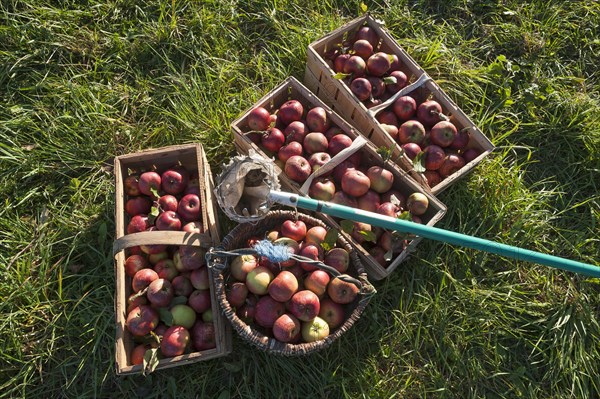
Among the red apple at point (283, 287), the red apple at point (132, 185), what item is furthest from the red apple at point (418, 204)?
the red apple at point (132, 185)

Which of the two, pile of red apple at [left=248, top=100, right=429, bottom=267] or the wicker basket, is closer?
the wicker basket

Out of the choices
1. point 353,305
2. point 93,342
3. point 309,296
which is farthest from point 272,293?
point 93,342

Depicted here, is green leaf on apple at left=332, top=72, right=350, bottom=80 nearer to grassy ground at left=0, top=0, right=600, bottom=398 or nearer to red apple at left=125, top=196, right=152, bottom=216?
grassy ground at left=0, top=0, right=600, bottom=398

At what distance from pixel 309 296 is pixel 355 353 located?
84 centimetres

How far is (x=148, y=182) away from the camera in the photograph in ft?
10.3

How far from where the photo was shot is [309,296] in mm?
2715

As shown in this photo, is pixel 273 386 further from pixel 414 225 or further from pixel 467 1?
pixel 467 1

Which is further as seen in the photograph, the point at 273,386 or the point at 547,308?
the point at 547,308

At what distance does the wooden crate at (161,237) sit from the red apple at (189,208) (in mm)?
78

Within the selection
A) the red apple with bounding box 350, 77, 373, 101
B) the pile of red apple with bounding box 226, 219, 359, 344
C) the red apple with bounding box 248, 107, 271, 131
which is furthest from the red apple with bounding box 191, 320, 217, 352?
the red apple with bounding box 350, 77, 373, 101

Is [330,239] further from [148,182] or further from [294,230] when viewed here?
[148,182]

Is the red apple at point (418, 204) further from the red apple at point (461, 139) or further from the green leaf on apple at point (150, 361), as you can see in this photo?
the green leaf on apple at point (150, 361)

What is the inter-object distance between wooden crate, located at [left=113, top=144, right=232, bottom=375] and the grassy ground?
0.49m

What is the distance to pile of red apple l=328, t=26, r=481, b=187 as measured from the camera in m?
3.33
